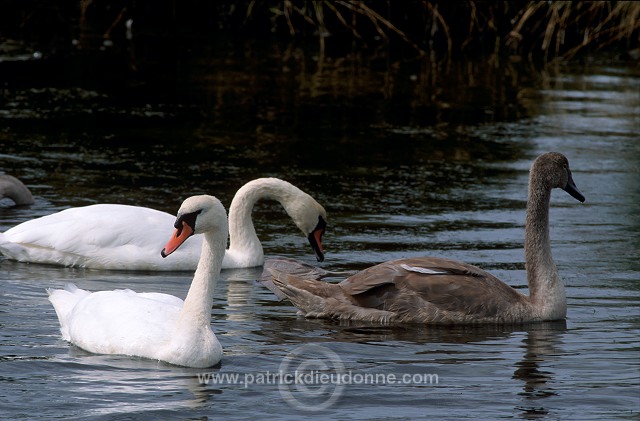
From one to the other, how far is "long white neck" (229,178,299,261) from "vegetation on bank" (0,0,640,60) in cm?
1286

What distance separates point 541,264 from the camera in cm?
920

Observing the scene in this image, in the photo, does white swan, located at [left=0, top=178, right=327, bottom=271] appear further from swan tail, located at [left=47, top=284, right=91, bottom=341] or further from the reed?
the reed

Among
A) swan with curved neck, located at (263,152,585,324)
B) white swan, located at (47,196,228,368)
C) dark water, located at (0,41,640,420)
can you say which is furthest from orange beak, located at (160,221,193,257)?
swan with curved neck, located at (263,152,585,324)

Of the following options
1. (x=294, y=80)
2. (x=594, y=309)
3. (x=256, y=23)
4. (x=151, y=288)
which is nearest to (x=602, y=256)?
(x=594, y=309)

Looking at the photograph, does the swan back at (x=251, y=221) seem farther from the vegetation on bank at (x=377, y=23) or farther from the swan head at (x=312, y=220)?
the vegetation on bank at (x=377, y=23)

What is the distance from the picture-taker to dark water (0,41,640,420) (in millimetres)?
7188

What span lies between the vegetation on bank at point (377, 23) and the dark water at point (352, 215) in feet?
4.36

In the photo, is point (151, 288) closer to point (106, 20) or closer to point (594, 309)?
point (594, 309)

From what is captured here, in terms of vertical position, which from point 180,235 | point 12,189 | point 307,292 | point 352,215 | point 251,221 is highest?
point 180,235

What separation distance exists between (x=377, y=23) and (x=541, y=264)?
685 inches

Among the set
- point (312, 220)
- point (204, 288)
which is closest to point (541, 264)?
point (312, 220)

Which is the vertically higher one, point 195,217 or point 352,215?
point 195,217

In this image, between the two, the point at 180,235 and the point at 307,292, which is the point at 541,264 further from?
the point at 180,235

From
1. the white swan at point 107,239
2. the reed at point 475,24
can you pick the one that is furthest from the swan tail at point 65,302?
the reed at point 475,24
